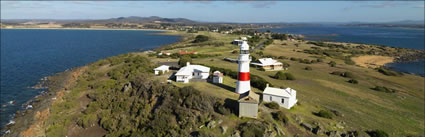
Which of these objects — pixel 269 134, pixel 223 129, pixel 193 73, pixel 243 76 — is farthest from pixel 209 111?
pixel 193 73

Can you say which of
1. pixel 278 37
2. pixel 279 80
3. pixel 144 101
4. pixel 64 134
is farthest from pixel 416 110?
pixel 278 37

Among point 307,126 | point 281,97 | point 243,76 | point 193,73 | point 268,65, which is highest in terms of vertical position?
point 268,65

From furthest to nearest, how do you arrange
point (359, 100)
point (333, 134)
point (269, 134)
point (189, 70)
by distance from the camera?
point (189, 70)
point (359, 100)
point (333, 134)
point (269, 134)

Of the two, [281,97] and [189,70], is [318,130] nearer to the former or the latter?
[281,97]

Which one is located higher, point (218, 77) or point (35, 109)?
point (218, 77)

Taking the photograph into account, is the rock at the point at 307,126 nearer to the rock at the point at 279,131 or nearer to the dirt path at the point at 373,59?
the rock at the point at 279,131

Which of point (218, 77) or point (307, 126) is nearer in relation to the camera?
point (307, 126)

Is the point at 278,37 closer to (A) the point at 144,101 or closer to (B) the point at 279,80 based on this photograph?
(B) the point at 279,80

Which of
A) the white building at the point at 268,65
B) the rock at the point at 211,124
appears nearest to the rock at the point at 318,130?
the rock at the point at 211,124

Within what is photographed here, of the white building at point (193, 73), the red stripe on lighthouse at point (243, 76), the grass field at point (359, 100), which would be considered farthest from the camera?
the white building at point (193, 73)
